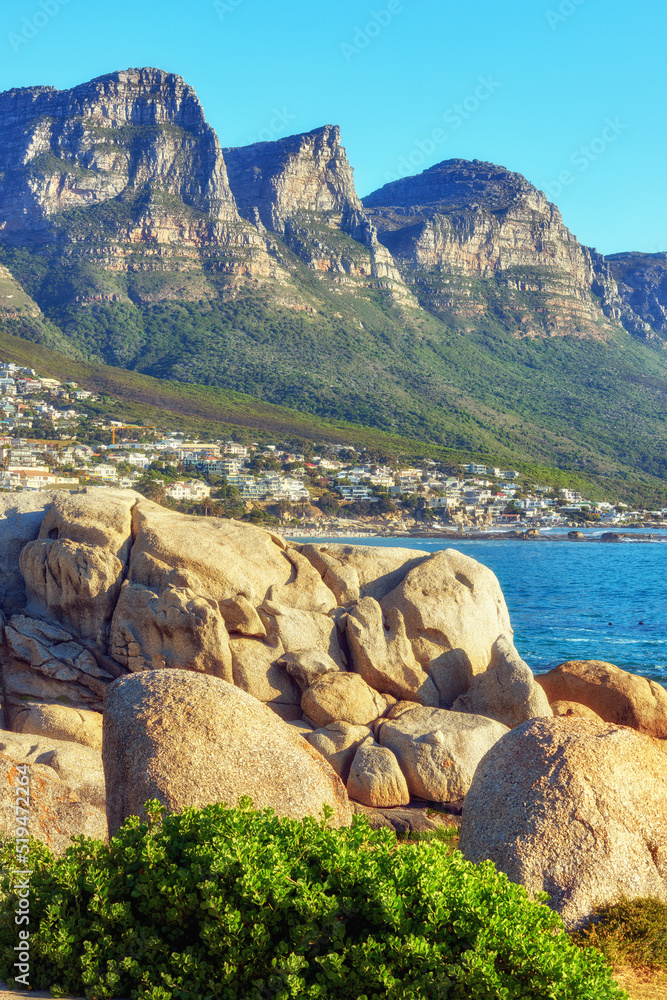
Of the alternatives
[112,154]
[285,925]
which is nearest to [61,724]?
[285,925]

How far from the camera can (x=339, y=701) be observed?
1595 cm

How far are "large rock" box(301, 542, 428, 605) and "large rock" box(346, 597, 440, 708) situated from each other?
1217 mm

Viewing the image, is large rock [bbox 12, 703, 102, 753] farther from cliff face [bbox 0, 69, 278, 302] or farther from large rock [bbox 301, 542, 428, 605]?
cliff face [bbox 0, 69, 278, 302]

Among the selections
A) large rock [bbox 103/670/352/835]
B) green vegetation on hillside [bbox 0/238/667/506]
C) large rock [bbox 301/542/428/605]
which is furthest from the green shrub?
green vegetation on hillside [bbox 0/238/667/506]

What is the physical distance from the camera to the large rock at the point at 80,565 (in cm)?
1708

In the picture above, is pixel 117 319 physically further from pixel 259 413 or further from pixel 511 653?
pixel 511 653

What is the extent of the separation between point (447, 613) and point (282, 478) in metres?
108

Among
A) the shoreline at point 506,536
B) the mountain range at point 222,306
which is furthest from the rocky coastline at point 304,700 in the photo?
the mountain range at point 222,306

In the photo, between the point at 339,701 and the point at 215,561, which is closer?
the point at 339,701

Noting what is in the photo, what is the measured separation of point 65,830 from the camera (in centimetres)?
1009

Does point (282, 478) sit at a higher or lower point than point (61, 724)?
lower

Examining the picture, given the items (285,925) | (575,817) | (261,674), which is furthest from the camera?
(261,674)

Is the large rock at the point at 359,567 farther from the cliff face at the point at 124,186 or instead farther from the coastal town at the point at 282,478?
the cliff face at the point at 124,186

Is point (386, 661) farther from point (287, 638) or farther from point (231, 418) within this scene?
point (231, 418)
